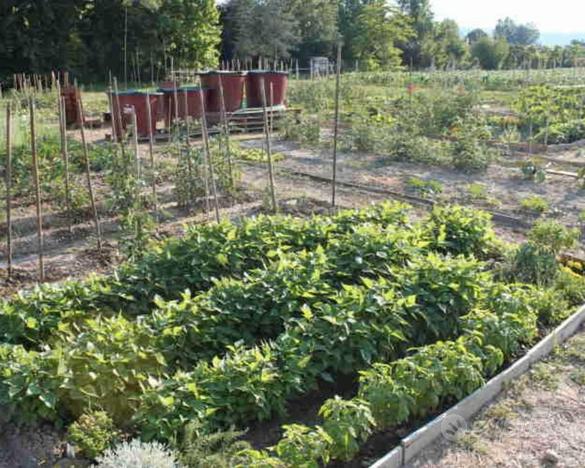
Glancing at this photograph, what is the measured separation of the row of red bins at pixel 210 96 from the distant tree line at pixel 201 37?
82.1 inches

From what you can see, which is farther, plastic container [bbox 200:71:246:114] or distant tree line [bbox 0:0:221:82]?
distant tree line [bbox 0:0:221:82]

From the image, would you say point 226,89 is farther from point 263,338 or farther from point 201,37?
point 201,37

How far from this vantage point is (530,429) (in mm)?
3633

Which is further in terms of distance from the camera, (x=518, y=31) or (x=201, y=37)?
(x=518, y=31)

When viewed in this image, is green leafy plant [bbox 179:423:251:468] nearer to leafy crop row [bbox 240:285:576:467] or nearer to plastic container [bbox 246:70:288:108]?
leafy crop row [bbox 240:285:576:467]

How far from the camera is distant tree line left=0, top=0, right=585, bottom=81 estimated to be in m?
25.5

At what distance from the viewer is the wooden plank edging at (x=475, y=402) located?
3249 mm

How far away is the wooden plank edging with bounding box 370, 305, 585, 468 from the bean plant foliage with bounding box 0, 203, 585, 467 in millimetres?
93

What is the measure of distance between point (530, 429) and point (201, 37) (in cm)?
2717

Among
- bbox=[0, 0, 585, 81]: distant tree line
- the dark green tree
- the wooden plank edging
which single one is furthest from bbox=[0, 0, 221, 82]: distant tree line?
the dark green tree

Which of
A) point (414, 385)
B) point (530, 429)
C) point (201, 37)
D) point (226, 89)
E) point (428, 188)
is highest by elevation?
point (201, 37)

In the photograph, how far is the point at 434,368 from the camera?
353 centimetres

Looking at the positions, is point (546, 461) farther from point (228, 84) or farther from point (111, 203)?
point (228, 84)

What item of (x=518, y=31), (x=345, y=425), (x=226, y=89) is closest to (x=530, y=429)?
(x=345, y=425)
